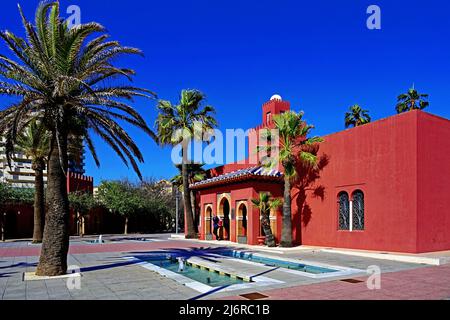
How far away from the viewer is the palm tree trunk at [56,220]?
10.5m

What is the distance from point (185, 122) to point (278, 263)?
1443cm

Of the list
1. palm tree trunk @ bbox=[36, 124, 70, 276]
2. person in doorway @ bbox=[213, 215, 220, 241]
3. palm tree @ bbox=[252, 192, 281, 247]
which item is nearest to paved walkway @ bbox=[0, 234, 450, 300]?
palm tree trunk @ bbox=[36, 124, 70, 276]

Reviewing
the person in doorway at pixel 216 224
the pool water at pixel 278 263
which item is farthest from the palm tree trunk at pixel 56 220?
the person in doorway at pixel 216 224

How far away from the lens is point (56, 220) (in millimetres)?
10602

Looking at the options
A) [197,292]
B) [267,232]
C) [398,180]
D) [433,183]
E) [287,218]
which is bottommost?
[267,232]

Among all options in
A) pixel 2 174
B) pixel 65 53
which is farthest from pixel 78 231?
pixel 2 174

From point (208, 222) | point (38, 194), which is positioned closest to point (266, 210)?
point (208, 222)

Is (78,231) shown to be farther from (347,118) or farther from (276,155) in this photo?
(347,118)

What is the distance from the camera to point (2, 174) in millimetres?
68625

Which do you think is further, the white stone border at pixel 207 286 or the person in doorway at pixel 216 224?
the person in doorway at pixel 216 224

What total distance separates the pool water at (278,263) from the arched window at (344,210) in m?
4.61

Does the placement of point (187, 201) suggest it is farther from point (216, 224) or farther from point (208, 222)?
A: point (216, 224)

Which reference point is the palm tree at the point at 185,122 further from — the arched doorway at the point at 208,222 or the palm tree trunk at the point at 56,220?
the palm tree trunk at the point at 56,220

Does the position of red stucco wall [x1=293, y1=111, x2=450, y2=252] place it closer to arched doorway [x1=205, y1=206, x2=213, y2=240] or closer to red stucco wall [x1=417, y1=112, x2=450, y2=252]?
red stucco wall [x1=417, y1=112, x2=450, y2=252]
